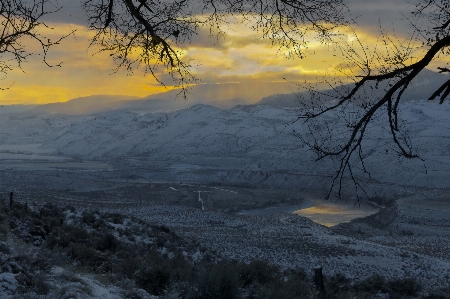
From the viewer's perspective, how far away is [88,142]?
178 metres

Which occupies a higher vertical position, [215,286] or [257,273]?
[215,286]

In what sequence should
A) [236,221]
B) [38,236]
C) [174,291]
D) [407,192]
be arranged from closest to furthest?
[174,291] → [38,236] → [236,221] → [407,192]

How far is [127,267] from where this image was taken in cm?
993

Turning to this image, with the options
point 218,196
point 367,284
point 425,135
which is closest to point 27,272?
point 367,284

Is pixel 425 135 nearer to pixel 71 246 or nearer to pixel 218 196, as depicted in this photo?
pixel 218 196

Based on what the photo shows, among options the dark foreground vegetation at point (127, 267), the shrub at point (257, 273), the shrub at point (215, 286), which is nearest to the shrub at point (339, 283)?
the dark foreground vegetation at point (127, 267)

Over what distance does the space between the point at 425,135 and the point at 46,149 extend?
136 m

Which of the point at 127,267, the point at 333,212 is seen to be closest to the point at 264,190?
the point at 333,212

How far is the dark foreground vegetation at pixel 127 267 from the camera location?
24.5ft

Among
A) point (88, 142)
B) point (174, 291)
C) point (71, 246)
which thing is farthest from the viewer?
point (88, 142)

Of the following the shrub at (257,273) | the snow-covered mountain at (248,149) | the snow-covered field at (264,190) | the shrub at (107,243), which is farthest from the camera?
the snow-covered mountain at (248,149)

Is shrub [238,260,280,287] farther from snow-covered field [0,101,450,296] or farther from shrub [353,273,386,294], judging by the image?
shrub [353,273,386,294]

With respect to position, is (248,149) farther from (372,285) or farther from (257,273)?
(257,273)

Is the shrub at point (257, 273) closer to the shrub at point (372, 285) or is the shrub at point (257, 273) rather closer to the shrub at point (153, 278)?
the shrub at point (153, 278)
